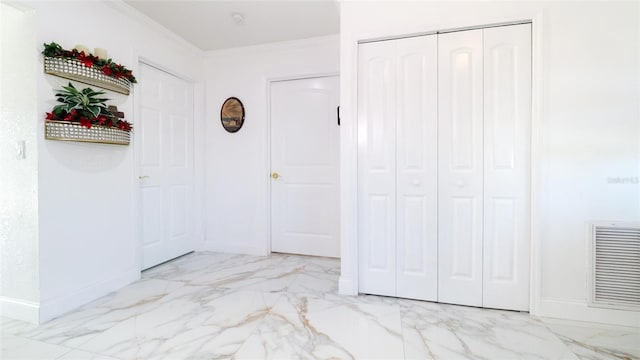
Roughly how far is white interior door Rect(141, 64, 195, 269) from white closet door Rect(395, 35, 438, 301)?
2349 millimetres

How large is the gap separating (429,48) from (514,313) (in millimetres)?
1968

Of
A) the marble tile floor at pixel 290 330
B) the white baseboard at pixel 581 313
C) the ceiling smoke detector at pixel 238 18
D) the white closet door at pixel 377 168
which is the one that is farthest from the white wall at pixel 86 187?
the white baseboard at pixel 581 313

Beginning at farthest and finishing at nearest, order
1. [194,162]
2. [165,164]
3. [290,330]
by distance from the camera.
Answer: [194,162] → [165,164] → [290,330]

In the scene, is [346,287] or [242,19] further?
[242,19]

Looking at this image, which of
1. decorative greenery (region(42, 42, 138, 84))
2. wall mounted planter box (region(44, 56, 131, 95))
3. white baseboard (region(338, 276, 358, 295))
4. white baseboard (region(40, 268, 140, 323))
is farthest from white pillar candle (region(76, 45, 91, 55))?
white baseboard (region(338, 276, 358, 295))

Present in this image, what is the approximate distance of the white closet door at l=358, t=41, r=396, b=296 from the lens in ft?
7.30

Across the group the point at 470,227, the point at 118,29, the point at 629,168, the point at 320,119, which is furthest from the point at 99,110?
the point at 629,168

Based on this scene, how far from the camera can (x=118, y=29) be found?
8.00 feet

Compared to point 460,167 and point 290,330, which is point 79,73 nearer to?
point 290,330

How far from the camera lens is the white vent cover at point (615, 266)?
5.86 feet

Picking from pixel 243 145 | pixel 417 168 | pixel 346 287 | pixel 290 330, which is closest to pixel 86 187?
pixel 243 145

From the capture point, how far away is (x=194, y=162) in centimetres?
344

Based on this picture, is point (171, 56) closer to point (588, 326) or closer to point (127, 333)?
point (127, 333)

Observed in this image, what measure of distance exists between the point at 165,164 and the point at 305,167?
149 cm
